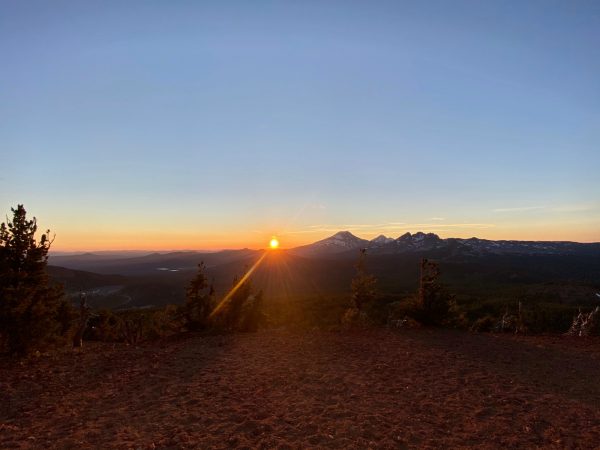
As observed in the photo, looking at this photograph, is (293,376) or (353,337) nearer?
(293,376)

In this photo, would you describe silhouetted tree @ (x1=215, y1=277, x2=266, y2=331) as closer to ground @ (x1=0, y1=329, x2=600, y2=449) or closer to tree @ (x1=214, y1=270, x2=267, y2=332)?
tree @ (x1=214, y1=270, x2=267, y2=332)

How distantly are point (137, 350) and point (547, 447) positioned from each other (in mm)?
13819

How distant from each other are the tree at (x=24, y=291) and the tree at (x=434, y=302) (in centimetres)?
1746

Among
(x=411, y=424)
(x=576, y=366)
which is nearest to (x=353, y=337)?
(x=576, y=366)

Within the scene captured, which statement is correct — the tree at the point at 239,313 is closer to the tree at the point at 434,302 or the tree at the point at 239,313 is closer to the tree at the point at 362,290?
the tree at the point at 362,290

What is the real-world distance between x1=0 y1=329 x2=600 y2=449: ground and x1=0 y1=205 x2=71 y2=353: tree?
77 cm

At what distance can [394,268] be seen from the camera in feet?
625

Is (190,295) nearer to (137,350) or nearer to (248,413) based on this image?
(137,350)

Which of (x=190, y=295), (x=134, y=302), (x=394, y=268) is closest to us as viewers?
(x=190, y=295)

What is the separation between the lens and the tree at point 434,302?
23.4 metres

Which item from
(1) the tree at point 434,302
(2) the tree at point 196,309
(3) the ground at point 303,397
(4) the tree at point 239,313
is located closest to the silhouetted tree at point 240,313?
(4) the tree at point 239,313

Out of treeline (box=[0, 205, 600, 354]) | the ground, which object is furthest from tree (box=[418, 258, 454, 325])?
the ground

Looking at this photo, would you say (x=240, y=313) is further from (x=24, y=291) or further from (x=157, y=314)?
(x=24, y=291)

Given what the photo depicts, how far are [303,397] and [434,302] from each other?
14411 millimetres
